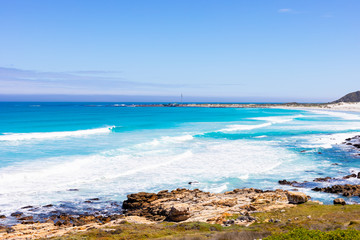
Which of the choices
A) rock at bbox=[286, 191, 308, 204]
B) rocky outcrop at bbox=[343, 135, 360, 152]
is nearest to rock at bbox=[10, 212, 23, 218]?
rock at bbox=[286, 191, 308, 204]

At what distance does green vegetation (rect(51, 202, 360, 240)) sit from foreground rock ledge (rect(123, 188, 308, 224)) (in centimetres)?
87

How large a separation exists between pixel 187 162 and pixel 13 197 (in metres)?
13.9

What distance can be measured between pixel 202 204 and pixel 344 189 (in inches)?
359

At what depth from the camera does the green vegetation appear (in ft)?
33.1

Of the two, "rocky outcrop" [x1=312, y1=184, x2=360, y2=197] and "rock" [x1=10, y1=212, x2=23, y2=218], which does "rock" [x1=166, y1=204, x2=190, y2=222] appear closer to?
"rock" [x1=10, y1=212, x2=23, y2=218]

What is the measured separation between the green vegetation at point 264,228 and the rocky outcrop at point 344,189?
4369 millimetres

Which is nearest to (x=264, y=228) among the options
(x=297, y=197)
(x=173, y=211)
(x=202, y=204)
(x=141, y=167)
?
(x=173, y=211)

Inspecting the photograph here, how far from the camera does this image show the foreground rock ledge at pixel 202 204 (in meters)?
13.8

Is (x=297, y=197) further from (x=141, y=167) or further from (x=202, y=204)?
(x=141, y=167)

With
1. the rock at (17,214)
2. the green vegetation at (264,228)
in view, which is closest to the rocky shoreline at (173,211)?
the rock at (17,214)

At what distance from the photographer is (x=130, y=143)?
37531mm

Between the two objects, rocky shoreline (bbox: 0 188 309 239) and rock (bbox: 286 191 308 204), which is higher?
rock (bbox: 286 191 308 204)

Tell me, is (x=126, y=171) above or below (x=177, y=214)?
below

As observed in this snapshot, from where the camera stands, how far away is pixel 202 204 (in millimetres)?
15742
